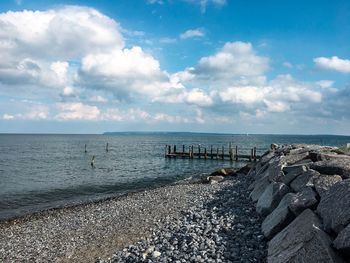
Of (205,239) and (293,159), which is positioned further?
(293,159)

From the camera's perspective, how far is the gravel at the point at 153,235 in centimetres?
905

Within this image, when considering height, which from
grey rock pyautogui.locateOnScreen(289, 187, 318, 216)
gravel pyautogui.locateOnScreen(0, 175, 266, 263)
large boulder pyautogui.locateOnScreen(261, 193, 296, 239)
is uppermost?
grey rock pyautogui.locateOnScreen(289, 187, 318, 216)

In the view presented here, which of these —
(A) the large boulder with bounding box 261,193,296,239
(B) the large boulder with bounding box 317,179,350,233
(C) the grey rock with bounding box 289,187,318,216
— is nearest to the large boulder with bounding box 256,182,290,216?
(A) the large boulder with bounding box 261,193,296,239

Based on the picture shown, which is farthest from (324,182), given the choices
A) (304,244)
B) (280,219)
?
(304,244)

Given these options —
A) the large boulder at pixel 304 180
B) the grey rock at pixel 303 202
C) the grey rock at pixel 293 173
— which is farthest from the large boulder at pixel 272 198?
the grey rock at pixel 303 202

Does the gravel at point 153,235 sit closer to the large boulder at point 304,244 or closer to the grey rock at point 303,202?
the large boulder at point 304,244

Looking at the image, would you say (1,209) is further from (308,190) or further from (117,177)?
(308,190)

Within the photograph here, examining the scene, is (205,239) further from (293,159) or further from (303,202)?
(293,159)

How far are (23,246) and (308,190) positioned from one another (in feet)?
34.6

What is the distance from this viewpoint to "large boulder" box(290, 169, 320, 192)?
392 inches

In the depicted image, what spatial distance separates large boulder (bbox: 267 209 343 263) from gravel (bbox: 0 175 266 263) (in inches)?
31.8

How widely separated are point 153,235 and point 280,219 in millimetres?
4468

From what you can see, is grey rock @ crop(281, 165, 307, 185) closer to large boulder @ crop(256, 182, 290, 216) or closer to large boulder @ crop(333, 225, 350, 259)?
large boulder @ crop(256, 182, 290, 216)

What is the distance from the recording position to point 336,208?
7164 mm
